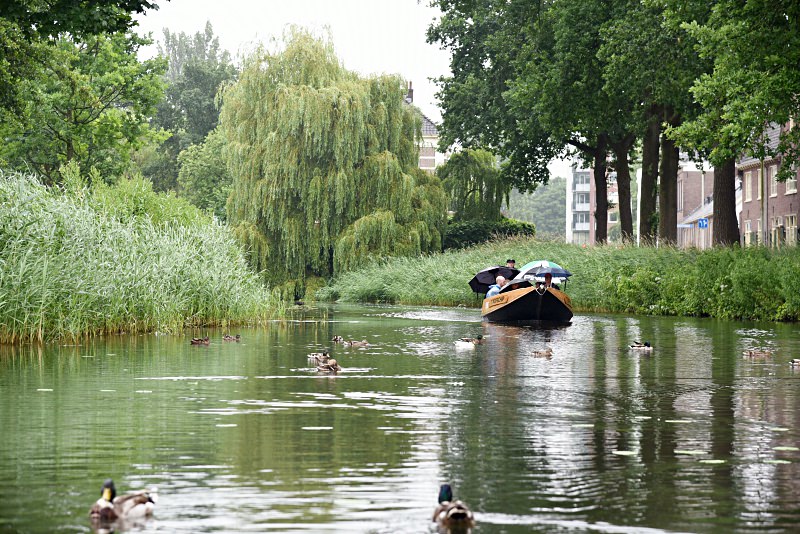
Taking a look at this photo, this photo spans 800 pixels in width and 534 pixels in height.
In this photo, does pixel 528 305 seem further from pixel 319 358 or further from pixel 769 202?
pixel 769 202

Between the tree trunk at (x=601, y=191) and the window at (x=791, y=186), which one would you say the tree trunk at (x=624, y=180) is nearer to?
the tree trunk at (x=601, y=191)

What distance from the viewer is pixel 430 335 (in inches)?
1089

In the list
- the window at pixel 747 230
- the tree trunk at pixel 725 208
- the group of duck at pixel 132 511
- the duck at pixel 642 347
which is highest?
the window at pixel 747 230

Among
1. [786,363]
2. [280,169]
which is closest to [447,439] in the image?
[786,363]

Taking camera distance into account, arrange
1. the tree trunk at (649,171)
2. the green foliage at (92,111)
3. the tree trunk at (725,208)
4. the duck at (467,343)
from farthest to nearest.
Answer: the green foliage at (92,111) → the tree trunk at (649,171) → the tree trunk at (725,208) → the duck at (467,343)

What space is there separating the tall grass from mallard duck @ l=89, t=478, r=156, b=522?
15.3m

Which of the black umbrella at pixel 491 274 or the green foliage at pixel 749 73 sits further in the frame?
the black umbrella at pixel 491 274

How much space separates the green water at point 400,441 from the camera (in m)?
7.13

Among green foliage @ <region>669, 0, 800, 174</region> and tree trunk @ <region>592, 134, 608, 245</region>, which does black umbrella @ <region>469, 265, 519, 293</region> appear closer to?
green foliage @ <region>669, 0, 800, 174</region>

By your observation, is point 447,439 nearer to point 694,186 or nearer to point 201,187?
point 201,187

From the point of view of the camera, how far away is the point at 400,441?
10.1 metres

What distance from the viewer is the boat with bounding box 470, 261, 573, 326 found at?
33.5 metres

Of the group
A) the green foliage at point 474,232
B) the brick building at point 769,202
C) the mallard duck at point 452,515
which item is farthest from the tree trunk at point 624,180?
the mallard duck at point 452,515

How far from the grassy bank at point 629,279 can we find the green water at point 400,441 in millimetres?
15531
